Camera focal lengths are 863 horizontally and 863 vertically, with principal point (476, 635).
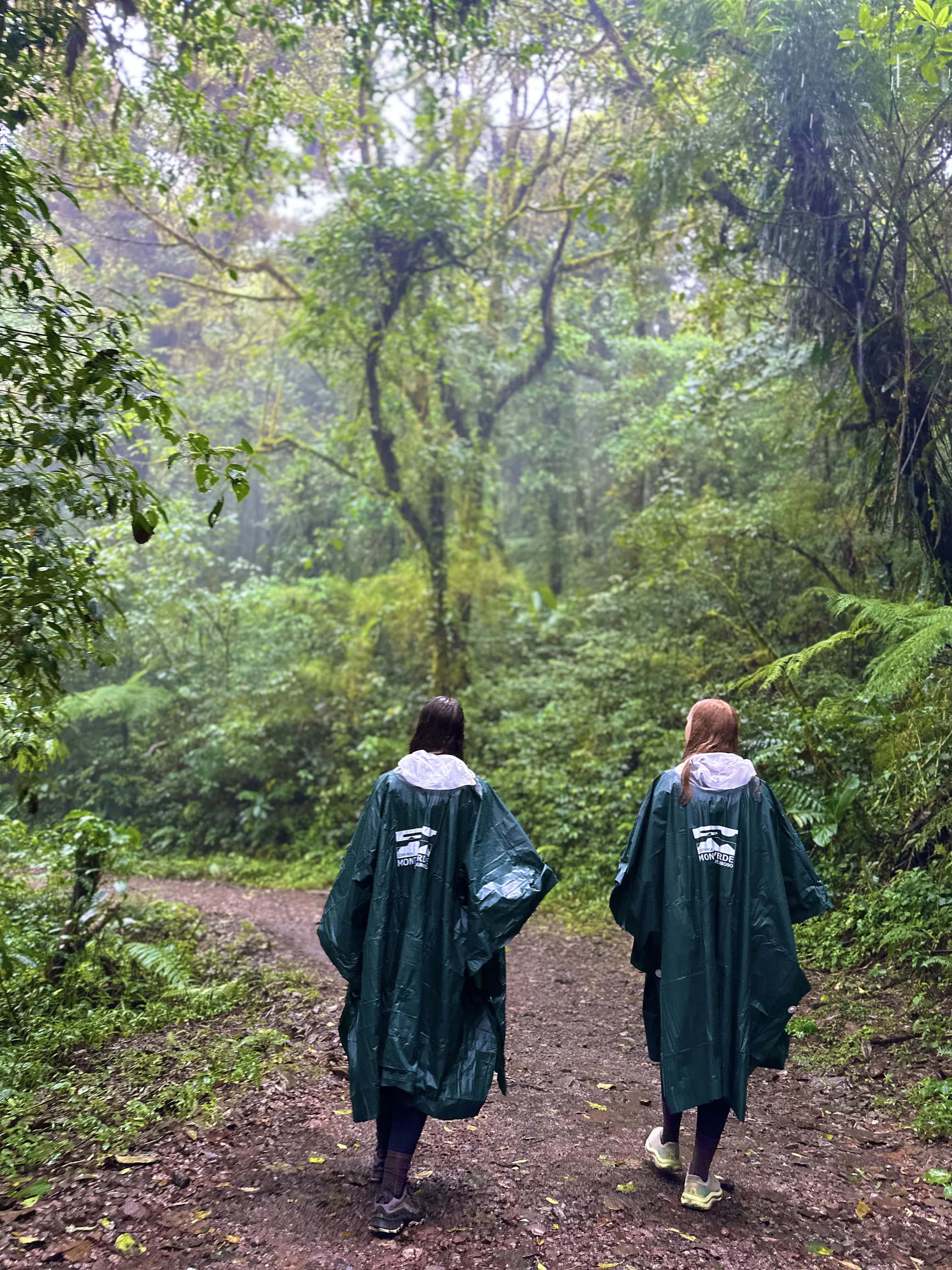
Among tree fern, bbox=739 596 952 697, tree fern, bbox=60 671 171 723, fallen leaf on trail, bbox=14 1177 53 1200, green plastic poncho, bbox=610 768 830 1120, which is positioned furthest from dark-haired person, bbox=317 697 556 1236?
tree fern, bbox=60 671 171 723

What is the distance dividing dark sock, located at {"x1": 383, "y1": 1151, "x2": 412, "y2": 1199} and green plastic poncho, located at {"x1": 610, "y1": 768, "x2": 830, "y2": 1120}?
1.00 m

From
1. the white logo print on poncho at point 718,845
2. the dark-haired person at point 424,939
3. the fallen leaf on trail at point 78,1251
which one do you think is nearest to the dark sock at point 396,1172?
the dark-haired person at point 424,939

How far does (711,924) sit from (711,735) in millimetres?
724

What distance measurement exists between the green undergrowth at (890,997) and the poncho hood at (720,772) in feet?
6.36

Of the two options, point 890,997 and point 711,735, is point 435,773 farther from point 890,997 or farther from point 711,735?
point 890,997

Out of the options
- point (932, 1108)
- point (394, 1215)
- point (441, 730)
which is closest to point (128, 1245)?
point (394, 1215)

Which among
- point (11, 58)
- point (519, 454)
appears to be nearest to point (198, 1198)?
point (11, 58)

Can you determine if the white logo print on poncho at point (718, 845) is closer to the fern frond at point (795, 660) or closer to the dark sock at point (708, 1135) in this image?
the dark sock at point (708, 1135)

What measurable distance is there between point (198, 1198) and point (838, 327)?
634 centimetres

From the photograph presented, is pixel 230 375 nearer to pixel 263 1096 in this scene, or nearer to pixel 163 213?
pixel 163 213

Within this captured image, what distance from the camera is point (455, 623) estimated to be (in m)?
12.5

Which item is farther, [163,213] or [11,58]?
[163,213]

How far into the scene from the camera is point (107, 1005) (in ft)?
15.7

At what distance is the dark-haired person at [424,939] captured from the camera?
9.98 ft
